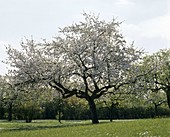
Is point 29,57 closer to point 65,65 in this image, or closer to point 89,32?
point 65,65

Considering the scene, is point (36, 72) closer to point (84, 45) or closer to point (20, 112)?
point (84, 45)

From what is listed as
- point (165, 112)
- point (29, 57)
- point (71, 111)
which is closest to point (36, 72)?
point (29, 57)

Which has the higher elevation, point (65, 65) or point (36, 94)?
point (65, 65)

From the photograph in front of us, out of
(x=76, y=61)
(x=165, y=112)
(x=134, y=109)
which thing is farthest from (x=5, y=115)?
(x=76, y=61)

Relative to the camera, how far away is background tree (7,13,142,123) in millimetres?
38156

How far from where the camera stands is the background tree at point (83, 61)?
38.2 meters

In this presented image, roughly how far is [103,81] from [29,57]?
9818 millimetres

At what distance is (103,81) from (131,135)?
2231 cm

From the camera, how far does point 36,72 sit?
39.1 meters

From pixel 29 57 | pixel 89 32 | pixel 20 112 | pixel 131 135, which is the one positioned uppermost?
pixel 89 32

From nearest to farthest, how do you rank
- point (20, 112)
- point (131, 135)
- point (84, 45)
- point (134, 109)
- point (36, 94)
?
1. point (131, 135)
2. point (84, 45)
3. point (36, 94)
4. point (20, 112)
5. point (134, 109)

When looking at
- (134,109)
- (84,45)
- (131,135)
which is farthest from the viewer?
(134,109)

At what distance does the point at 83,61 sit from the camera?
38438 mm

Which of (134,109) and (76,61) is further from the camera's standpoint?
(134,109)
